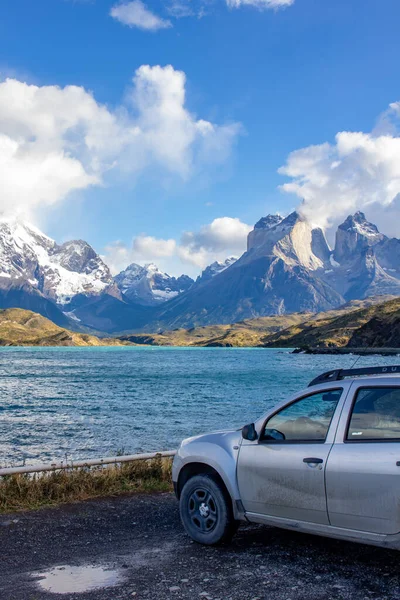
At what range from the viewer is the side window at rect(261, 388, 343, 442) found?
21.2 ft

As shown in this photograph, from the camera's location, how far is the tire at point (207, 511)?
7096 mm

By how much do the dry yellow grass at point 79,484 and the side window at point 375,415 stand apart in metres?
5.87

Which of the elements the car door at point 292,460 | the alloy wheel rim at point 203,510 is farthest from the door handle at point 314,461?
the alloy wheel rim at point 203,510

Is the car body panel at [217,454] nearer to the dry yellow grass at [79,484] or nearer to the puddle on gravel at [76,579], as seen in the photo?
the puddle on gravel at [76,579]

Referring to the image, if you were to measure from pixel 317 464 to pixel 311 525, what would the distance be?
72cm

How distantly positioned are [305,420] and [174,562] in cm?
238

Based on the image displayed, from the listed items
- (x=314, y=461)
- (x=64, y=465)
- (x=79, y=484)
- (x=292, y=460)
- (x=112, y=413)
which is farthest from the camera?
(x=112, y=413)

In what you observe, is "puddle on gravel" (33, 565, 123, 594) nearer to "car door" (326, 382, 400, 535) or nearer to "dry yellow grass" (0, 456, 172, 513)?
"car door" (326, 382, 400, 535)

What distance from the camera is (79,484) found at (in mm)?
10445

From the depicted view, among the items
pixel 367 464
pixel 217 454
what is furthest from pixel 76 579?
pixel 367 464

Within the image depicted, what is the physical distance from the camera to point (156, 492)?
10828 millimetres

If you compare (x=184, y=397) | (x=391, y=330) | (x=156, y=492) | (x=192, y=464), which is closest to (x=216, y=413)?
(x=184, y=397)

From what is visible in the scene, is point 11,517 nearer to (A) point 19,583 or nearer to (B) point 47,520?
(B) point 47,520

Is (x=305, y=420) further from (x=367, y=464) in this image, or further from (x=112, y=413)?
(x=112, y=413)
